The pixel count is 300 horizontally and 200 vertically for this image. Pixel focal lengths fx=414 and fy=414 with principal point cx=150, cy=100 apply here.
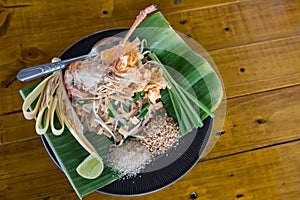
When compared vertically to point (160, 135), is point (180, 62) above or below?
above

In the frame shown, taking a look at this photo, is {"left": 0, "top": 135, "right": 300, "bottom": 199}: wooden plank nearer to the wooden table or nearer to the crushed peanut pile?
the wooden table

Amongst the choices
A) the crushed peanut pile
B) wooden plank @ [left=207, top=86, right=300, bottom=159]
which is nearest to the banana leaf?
the crushed peanut pile

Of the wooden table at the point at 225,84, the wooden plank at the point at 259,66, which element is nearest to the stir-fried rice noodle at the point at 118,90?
the wooden table at the point at 225,84

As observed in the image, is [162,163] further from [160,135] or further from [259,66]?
[259,66]

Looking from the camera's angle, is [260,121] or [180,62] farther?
[260,121]

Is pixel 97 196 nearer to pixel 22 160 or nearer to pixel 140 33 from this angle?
pixel 22 160

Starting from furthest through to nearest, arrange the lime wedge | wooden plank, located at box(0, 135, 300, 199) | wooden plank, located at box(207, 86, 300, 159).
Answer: wooden plank, located at box(207, 86, 300, 159) < wooden plank, located at box(0, 135, 300, 199) < the lime wedge

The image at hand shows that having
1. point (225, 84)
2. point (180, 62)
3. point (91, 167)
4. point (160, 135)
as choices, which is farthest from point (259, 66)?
point (91, 167)
